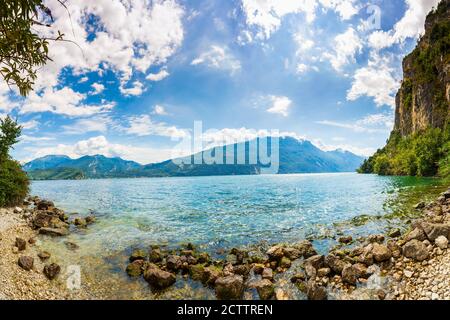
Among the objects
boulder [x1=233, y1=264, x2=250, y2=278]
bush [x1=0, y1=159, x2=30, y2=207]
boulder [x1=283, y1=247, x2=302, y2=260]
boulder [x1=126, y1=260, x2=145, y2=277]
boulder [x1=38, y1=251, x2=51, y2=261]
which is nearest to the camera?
boulder [x1=233, y1=264, x2=250, y2=278]

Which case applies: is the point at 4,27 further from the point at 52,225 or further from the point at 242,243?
the point at 52,225

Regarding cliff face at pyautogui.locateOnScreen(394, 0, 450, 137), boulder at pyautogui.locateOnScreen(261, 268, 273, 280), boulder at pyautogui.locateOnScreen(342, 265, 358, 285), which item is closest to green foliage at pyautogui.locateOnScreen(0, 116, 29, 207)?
boulder at pyautogui.locateOnScreen(261, 268, 273, 280)

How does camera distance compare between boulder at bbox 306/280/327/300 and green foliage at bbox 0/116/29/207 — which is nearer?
boulder at bbox 306/280/327/300

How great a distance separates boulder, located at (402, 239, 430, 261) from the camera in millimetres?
12023

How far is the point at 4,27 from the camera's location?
24.0 ft

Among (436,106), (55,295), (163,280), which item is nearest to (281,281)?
(163,280)

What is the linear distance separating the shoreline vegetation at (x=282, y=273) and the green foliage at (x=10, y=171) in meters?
16.8

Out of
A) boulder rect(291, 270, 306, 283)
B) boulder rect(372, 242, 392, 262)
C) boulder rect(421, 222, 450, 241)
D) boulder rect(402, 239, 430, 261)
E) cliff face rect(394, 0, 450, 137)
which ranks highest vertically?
cliff face rect(394, 0, 450, 137)

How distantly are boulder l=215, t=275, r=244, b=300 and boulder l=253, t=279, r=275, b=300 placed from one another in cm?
75

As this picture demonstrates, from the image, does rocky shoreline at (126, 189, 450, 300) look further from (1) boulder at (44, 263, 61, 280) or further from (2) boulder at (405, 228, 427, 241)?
(1) boulder at (44, 263, 61, 280)

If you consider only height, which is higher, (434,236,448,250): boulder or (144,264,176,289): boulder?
(434,236,448,250): boulder

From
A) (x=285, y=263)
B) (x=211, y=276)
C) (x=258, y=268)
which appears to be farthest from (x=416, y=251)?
(x=211, y=276)

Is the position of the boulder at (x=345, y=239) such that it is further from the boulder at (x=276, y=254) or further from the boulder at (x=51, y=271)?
the boulder at (x=51, y=271)
